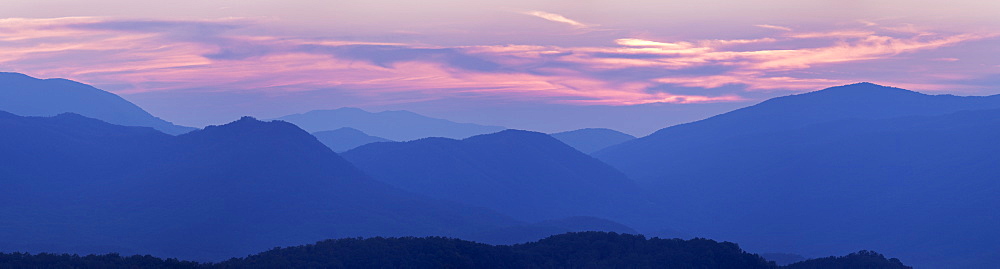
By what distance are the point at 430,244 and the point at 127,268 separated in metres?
50.8

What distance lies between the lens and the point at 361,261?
149 metres

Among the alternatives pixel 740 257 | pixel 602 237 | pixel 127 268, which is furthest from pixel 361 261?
pixel 740 257

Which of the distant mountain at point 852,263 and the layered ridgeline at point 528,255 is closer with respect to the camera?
the layered ridgeline at point 528,255

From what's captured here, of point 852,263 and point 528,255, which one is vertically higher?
point 528,255

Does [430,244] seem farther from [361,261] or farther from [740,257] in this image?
[740,257]

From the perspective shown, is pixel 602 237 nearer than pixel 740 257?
No

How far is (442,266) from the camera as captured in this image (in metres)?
148

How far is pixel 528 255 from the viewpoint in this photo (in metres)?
166

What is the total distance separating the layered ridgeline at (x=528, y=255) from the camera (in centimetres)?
14812

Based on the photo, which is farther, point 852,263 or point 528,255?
point 852,263

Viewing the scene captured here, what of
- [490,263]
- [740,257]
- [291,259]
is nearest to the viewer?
[291,259]

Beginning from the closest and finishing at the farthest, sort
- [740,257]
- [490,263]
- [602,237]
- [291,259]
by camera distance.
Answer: [291,259] < [490,263] < [740,257] < [602,237]

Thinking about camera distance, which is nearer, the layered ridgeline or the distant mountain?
the layered ridgeline

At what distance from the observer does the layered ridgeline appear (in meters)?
148
